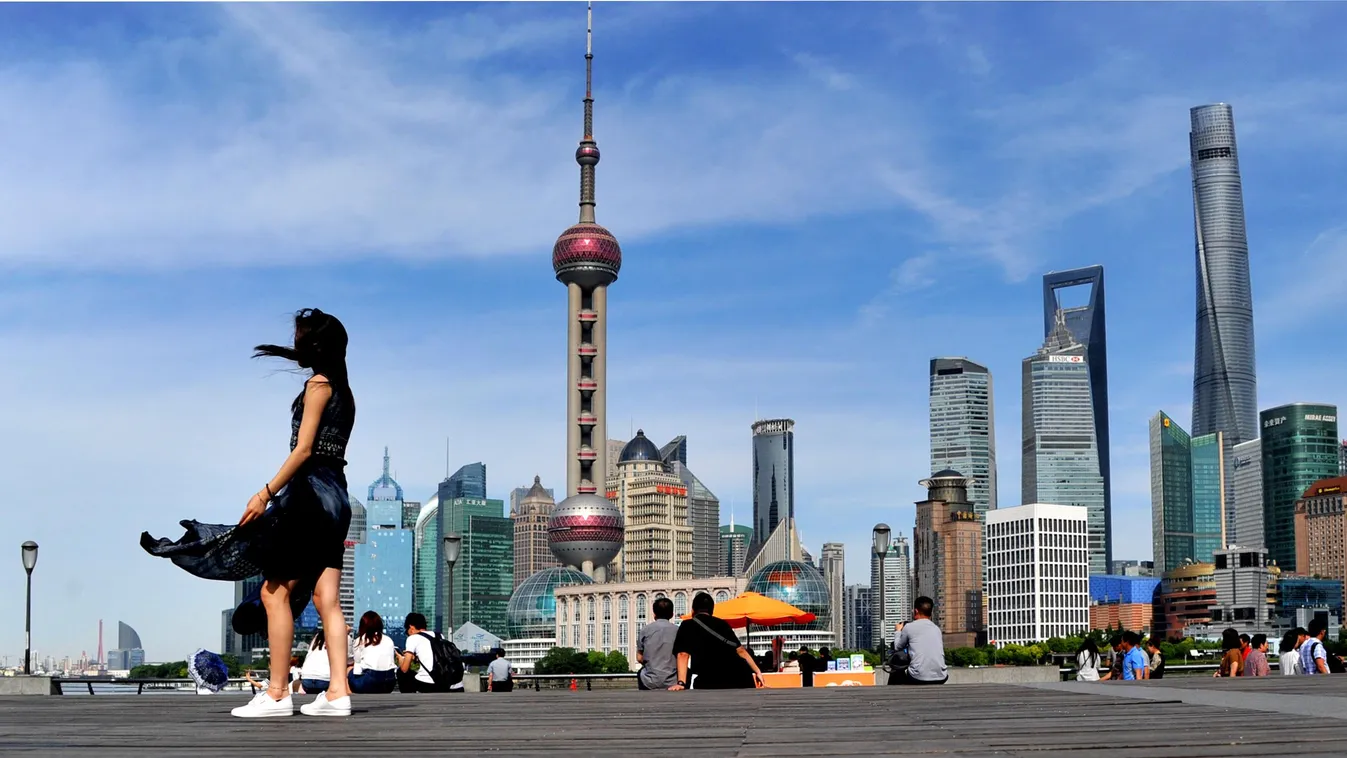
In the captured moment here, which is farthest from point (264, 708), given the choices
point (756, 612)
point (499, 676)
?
point (756, 612)

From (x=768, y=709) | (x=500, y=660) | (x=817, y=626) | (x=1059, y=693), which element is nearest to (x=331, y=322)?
(x=768, y=709)

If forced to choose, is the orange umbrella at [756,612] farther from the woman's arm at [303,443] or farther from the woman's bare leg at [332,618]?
the woman's arm at [303,443]

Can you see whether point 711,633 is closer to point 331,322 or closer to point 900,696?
point 900,696

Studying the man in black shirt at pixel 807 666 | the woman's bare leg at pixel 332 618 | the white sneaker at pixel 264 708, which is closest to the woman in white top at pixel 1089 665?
the man in black shirt at pixel 807 666

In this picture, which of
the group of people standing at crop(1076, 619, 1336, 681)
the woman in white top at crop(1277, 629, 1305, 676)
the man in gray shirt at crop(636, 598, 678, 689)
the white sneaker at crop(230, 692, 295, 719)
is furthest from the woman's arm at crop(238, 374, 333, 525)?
the woman in white top at crop(1277, 629, 1305, 676)

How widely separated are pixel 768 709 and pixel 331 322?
378 cm

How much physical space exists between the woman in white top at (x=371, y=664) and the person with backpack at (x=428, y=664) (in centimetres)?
79

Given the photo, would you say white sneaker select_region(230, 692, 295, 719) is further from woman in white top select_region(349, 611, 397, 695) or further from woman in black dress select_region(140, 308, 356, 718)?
woman in white top select_region(349, 611, 397, 695)

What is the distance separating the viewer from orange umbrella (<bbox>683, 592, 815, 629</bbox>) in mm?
35938

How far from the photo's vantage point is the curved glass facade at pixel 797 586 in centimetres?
19238

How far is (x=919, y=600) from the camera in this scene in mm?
17453

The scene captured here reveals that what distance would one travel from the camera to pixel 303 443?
9.54 m

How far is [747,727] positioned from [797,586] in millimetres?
188597

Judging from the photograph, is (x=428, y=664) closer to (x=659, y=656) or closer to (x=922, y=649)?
(x=659, y=656)
